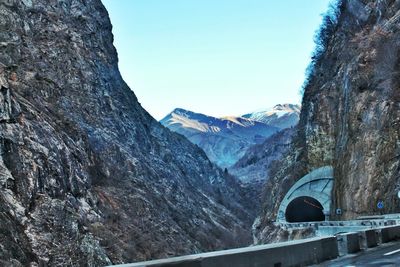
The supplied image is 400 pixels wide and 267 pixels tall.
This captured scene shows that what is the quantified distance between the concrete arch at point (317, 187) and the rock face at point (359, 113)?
1384 millimetres

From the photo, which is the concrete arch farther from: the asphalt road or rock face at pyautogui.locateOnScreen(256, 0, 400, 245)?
the asphalt road

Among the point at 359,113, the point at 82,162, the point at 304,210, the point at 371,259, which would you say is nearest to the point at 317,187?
the point at 304,210

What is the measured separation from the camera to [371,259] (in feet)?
40.3

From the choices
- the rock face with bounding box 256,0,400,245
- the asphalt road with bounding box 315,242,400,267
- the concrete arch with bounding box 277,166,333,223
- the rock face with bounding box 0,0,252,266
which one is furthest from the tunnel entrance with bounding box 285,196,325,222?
the asphalt road with bounding box 315,242,400,267

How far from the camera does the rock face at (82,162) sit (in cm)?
4934

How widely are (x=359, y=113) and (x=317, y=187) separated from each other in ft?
53.9

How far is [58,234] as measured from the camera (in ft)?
160

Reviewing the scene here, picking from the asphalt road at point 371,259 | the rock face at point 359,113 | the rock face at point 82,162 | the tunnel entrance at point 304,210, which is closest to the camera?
the asphalt road at point 371,259

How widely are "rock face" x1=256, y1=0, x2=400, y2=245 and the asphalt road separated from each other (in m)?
18.9

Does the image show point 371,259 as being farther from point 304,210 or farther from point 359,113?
point 304,210

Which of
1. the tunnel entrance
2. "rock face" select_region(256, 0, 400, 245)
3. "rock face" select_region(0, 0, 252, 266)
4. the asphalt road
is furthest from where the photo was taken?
the tunnel entrance

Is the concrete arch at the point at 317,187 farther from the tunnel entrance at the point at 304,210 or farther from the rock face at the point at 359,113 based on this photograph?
the tunnel entrance at the point at 304,210

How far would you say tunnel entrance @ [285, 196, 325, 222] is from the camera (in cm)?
6576

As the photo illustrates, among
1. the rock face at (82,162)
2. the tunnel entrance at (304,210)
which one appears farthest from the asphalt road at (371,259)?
the tunnel entrance at (304,210)
